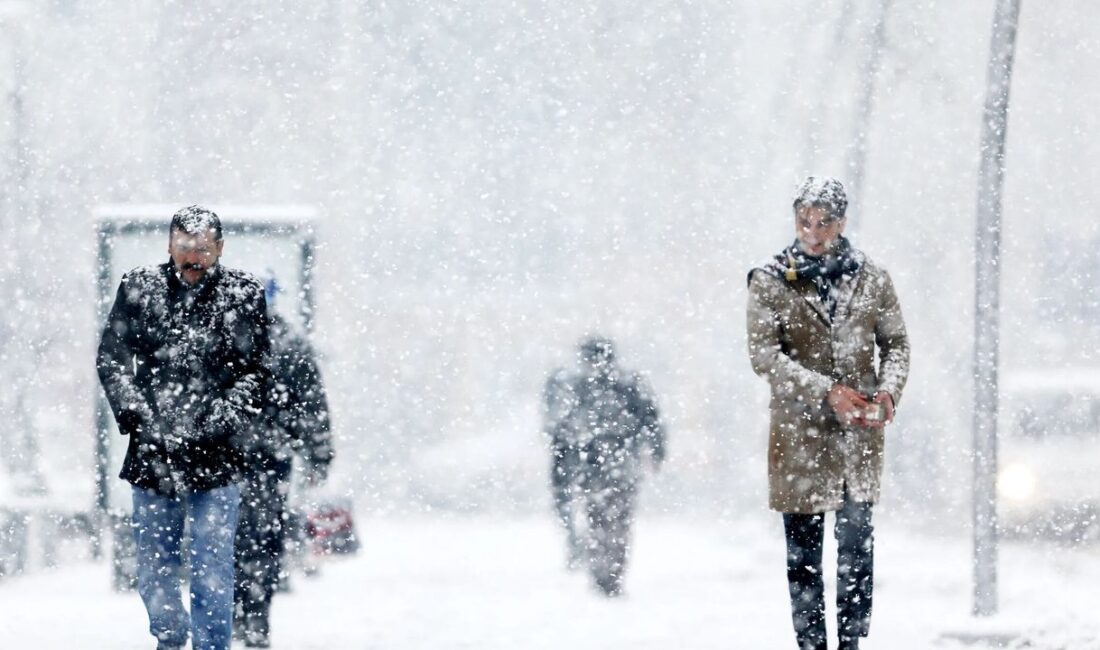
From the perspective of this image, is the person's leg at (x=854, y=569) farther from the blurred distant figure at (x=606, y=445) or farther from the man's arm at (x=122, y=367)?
the blurred distant figure at (x=606, y=445)

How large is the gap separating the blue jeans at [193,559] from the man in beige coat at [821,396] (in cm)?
192

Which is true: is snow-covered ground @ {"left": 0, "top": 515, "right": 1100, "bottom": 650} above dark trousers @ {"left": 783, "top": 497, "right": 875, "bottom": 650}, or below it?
above

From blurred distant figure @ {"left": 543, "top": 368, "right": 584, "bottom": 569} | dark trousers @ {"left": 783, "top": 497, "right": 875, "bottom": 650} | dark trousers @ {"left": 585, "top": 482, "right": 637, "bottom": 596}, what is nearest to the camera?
dark trousers @ {"left": 783, "top": 497, "right": 875, "bottom": 650}

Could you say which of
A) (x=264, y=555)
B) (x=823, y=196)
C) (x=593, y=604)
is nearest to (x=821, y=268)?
(x=823, y=196)

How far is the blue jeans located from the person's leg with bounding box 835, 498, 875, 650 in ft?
6.93

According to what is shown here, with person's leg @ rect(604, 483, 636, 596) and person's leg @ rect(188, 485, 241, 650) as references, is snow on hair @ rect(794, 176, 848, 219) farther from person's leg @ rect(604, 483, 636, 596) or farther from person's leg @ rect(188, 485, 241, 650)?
person's leg @ rect(604, 483, 636, 596)

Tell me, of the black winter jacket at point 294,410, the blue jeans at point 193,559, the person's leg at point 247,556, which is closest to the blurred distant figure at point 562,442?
the black winter jacket at point 294,410

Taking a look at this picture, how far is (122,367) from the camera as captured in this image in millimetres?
5766

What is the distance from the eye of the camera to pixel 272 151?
42.4 meters

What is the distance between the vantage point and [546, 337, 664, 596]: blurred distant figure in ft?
30.7

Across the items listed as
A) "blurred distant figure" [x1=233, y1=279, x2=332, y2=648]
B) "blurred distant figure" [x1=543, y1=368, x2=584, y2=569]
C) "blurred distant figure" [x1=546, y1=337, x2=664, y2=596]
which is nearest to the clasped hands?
"blurred distant figure" [x1=233, y1=279, x2=332, y2=648]

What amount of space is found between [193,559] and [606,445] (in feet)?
13.5

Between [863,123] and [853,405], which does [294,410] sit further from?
[863,123]

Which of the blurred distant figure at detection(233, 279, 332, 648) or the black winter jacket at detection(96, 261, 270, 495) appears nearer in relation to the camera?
the black winter jacket at detection(96, 261, 270, 495)
